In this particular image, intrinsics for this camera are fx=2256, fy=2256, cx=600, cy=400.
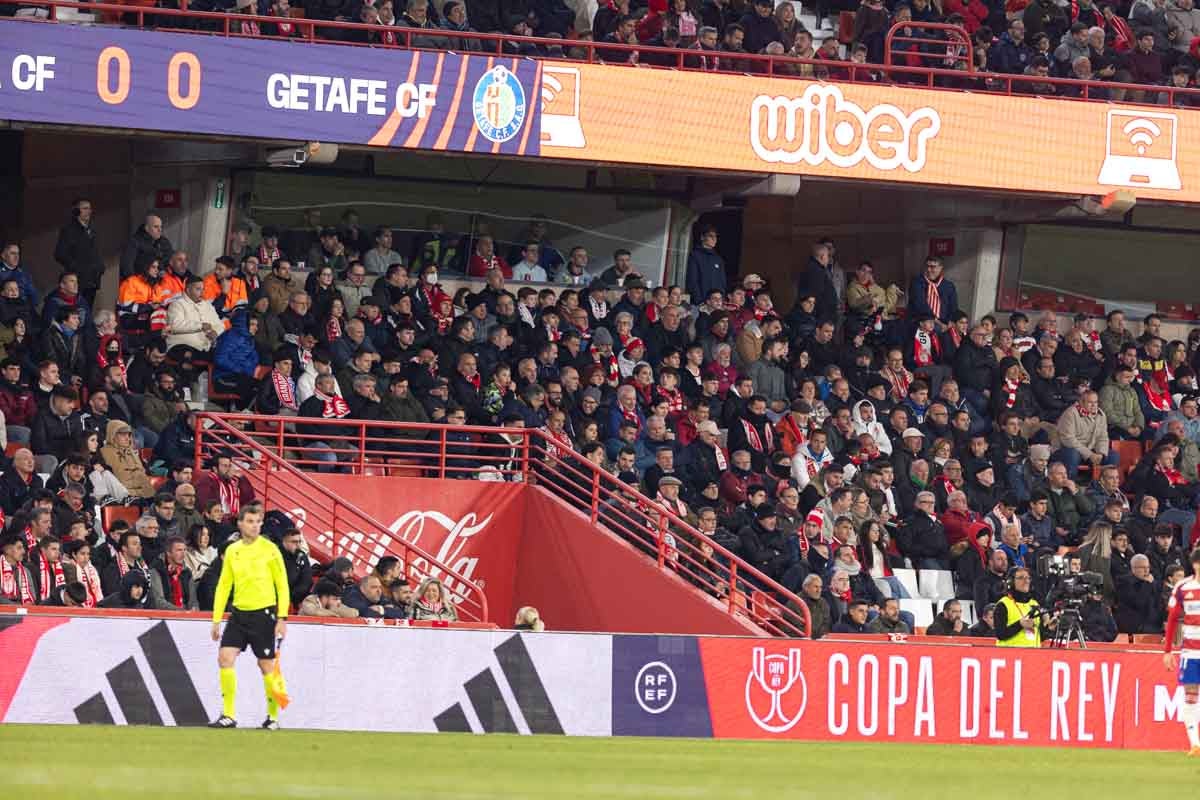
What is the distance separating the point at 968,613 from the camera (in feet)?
71.8

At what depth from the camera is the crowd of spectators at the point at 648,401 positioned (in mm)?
19516

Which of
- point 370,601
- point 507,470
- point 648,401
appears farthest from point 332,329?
point 370,601

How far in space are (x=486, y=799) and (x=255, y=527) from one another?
4.59m

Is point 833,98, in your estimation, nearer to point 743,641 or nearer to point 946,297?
point 946,297

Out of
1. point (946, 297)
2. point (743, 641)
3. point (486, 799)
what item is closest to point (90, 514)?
point (743, 641)

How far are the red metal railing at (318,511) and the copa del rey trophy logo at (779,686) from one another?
3287 millimetres

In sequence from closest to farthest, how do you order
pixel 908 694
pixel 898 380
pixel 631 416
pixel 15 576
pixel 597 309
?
1. pixel 15 576
2. pixel 908 694
3. pixel 631 416
4. pixel 597 309
5. pixel 898 380

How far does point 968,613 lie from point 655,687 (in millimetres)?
5769

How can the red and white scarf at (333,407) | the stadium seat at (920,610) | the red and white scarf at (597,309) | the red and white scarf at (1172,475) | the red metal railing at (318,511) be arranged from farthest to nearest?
the red and white scarf at (1172,475)
the red and white scarf at (597,309)
the stadium seat at (920,610)
the red and white scarf at (333,407)
the red metal railing at (318,511)

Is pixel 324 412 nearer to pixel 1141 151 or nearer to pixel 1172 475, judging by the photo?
pixel 1172 475

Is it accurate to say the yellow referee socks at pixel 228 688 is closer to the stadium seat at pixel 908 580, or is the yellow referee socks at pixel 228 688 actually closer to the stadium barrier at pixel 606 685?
the stadium barrier at pixel 606 685

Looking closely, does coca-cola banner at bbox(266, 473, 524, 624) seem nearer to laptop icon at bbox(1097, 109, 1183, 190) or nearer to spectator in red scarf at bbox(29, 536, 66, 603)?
spectator in red scarf at bbox(29, 536, 66, 603)

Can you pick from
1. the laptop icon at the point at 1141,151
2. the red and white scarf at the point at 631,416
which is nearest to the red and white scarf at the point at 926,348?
the laptop icon at the point at 1141,151

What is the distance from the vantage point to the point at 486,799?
34.4ft
